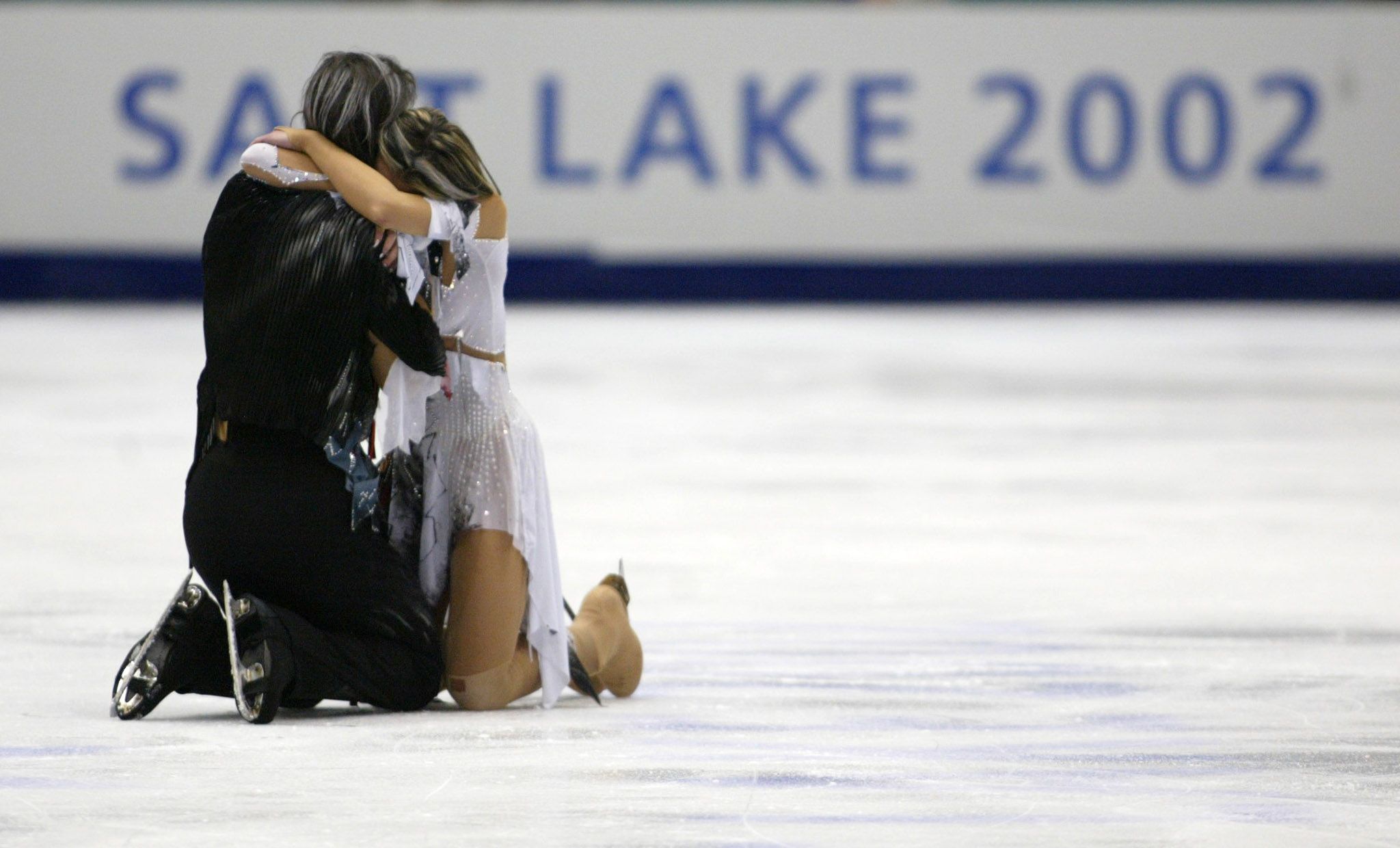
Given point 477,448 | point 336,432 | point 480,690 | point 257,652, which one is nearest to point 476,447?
point 477,448

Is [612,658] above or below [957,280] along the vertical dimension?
above

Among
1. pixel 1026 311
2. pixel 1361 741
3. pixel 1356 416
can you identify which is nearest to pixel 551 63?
pixel 1026 311

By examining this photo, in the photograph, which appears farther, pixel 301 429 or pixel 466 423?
pixel 466 423

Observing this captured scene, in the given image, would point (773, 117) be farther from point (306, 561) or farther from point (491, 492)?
point (306, 561)

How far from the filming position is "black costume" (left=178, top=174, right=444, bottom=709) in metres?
2.97

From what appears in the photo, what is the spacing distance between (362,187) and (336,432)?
33 centimetres

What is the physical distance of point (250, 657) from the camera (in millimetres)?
2887

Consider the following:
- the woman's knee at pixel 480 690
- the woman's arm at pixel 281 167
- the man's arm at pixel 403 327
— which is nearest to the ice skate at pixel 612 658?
the woman's knee at pixel 480 690

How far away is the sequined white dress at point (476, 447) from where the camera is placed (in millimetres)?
3102

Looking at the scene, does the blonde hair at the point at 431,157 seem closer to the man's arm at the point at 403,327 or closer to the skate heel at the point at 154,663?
the man's arm at the point at 403,327

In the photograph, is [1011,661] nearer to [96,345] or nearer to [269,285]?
[269,285]

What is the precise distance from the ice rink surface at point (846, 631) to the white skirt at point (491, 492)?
0.13 meters

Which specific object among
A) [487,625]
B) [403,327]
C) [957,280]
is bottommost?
[957,280]

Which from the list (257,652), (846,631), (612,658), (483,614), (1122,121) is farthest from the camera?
(1122,121)
